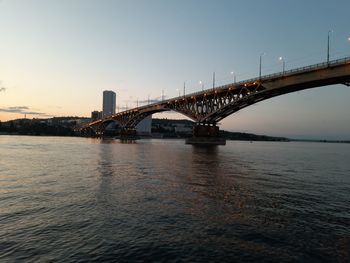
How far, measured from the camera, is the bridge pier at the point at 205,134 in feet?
346

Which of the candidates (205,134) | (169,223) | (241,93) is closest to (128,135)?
(205,134)

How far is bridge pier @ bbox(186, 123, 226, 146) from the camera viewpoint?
346 feet

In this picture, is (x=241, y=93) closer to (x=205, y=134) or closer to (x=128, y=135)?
(x=205, y=134)

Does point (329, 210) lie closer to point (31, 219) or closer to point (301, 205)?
point (301, 205)

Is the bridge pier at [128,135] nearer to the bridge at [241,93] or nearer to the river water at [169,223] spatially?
the bridge at [241,93]

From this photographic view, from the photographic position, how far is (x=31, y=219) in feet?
40.6

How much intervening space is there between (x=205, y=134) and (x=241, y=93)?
23.9 m

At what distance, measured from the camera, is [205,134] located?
349 feet

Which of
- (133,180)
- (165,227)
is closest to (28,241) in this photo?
(165,227)

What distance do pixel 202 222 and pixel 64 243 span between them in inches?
210

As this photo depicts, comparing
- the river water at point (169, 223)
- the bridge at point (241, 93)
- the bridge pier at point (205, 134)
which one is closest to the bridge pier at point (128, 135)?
the bridge at point (241, 93)

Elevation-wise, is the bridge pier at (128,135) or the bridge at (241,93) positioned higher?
the bridge at (241,93)

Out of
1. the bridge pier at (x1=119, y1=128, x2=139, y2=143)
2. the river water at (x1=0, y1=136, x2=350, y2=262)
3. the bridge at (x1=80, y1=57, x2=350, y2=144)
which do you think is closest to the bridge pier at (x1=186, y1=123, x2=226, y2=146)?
the bridge at (x1=80, y1=57, x2=350, y2=144)

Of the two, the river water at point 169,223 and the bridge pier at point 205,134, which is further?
the bridge pier at point 205,134
